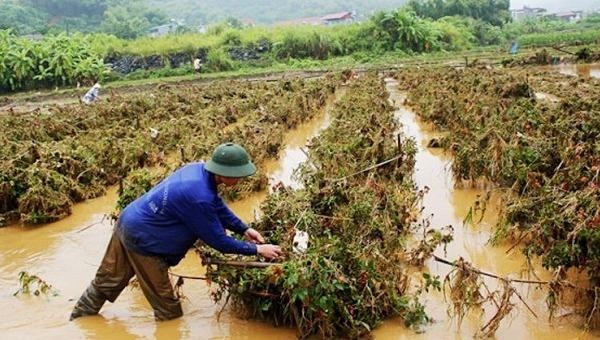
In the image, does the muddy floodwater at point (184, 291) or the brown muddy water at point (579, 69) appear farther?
the brown muddy water at point (579, 69)

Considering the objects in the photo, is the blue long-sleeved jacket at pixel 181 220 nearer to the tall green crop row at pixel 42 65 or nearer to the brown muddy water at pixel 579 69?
the brown muddy water at pixel 579 69

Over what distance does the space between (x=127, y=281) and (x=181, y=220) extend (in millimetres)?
895

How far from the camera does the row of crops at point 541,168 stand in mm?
5164

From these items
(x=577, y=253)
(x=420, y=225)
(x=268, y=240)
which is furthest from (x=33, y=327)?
(x=577, y=253)

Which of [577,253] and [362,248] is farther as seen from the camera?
[362,248]

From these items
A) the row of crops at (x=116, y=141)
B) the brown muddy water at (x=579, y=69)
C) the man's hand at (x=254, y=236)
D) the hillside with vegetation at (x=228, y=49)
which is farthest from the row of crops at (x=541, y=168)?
the hillside with vegetation at (x=228, y=49)

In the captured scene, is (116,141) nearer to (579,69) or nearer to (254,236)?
(254,236)

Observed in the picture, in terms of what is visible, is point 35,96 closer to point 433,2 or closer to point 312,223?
point 312,223

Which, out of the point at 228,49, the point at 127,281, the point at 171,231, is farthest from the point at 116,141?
the point at 228,49

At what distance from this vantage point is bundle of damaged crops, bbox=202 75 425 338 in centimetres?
492

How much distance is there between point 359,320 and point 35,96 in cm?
2881

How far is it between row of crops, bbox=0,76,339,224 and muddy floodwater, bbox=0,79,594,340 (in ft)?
1.44

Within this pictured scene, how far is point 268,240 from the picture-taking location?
5785 millimetres

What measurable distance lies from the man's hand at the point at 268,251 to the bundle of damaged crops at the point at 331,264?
84 mm
